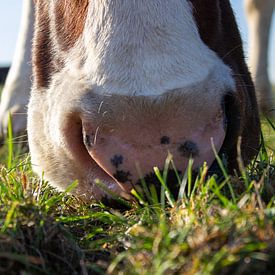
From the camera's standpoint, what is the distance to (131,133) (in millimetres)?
2041

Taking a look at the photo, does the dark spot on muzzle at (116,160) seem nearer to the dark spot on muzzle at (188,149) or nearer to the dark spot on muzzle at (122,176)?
the dark spot on muzzle at (122,176)

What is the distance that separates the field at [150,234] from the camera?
1461mm

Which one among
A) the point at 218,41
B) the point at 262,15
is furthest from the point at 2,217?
the point at 262,15

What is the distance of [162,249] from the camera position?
1.52 m

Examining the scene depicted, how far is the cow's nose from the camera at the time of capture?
2.04m

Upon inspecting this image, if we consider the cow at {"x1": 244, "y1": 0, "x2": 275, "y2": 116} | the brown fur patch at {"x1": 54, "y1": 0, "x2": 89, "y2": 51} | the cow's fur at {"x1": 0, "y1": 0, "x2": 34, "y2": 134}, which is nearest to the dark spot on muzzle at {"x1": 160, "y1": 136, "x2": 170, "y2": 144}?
the brown fur patch at {"x1": 54, "y1": 0, "x2": 89, "y2": 51}

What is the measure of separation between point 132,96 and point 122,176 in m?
0.23

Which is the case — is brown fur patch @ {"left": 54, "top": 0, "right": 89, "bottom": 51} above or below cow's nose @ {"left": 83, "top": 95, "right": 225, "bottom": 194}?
above

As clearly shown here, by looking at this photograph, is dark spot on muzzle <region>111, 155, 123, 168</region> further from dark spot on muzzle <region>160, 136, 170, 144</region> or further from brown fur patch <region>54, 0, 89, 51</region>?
brown fur patch <region>54, 0, 89, 51</region>

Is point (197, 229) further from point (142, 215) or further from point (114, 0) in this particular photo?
point (114, 0)

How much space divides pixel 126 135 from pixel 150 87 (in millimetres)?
152

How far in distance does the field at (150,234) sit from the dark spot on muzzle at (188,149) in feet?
0.34

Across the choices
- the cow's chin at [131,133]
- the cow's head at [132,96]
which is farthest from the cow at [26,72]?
the cow's chin at [131,133]

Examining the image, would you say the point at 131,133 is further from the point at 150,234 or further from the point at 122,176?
the point at 150,234
